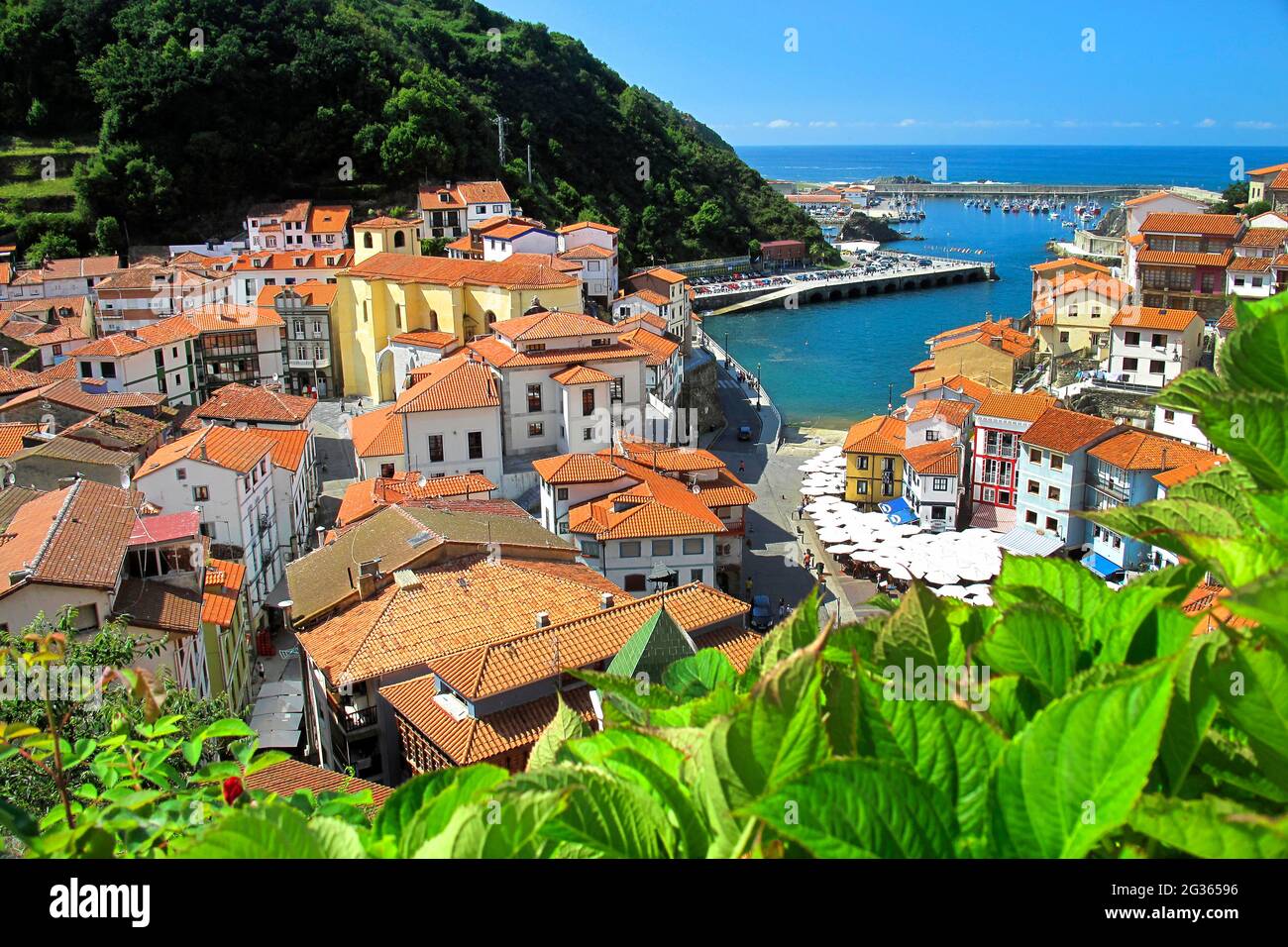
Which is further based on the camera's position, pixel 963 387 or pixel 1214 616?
pixel 963 387

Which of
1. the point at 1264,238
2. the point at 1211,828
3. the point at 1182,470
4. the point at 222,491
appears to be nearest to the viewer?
the point at 1211,828

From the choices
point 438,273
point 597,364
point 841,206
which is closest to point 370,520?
→ point 597,364

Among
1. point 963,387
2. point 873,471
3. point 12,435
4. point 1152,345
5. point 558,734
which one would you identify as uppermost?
point 558,734

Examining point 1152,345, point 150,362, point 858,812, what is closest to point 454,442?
point 150,362

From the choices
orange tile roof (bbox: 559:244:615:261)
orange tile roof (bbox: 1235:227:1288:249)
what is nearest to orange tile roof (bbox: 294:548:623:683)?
orange tile roof (bbox: 559:244:615:261)

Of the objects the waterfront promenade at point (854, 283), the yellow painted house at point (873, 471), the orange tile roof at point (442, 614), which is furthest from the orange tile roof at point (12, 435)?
the waterfront promenade at point (854, 283)

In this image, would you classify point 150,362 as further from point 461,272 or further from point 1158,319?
point 1158,319

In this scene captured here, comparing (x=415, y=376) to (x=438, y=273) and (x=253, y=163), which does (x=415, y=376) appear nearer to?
(x=438, y=273)
